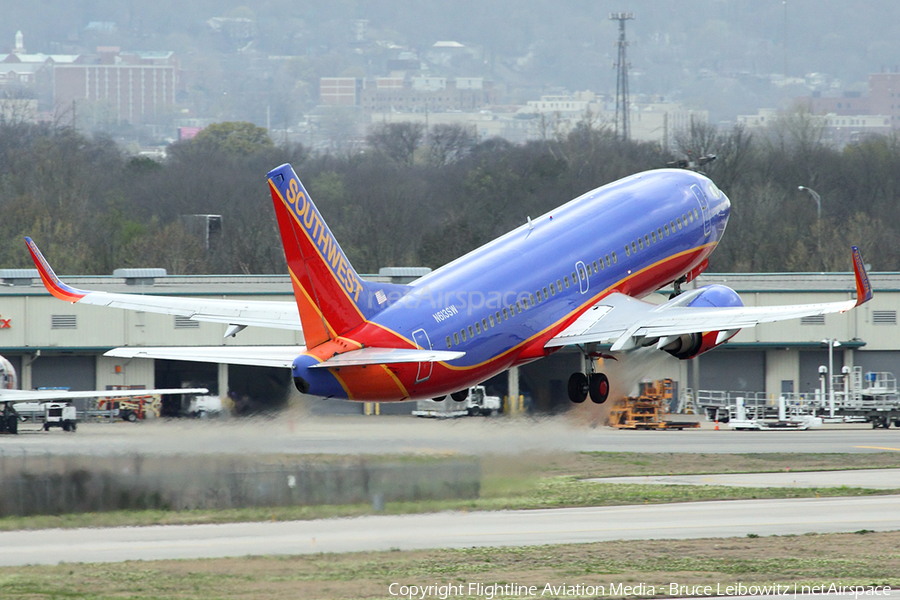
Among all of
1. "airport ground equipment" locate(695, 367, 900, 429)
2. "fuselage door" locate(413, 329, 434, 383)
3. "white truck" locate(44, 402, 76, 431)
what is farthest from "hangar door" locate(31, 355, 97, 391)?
"fuselage door" locate(413, 329, 434, 383)

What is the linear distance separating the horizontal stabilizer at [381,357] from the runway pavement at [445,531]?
4848 mm

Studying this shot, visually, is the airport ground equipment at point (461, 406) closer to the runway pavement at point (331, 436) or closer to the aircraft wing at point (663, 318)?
the runway pavement at point (331, 436)

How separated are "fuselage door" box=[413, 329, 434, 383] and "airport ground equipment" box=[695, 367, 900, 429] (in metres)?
38.4

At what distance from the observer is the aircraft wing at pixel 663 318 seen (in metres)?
36.8

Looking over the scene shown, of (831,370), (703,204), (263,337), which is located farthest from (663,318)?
(831,370)

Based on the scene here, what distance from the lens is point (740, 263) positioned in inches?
3799

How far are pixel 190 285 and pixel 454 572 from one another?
147ft

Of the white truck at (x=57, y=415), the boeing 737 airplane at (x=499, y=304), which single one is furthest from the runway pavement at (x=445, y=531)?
the white truck at (x=57, y=415)

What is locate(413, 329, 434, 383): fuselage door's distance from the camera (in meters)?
34.3

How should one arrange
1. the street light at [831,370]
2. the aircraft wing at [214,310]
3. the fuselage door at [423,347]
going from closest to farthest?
the fuselage door at [423,347] < the aircraft wing at [214,310] < the street light at [831,370]

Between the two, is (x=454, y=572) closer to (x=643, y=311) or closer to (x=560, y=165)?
(x=643, y=311)

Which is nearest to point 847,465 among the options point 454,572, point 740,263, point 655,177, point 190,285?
point 655,177

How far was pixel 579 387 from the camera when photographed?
40.9 m

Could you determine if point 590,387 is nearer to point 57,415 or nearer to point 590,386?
point 590,386
